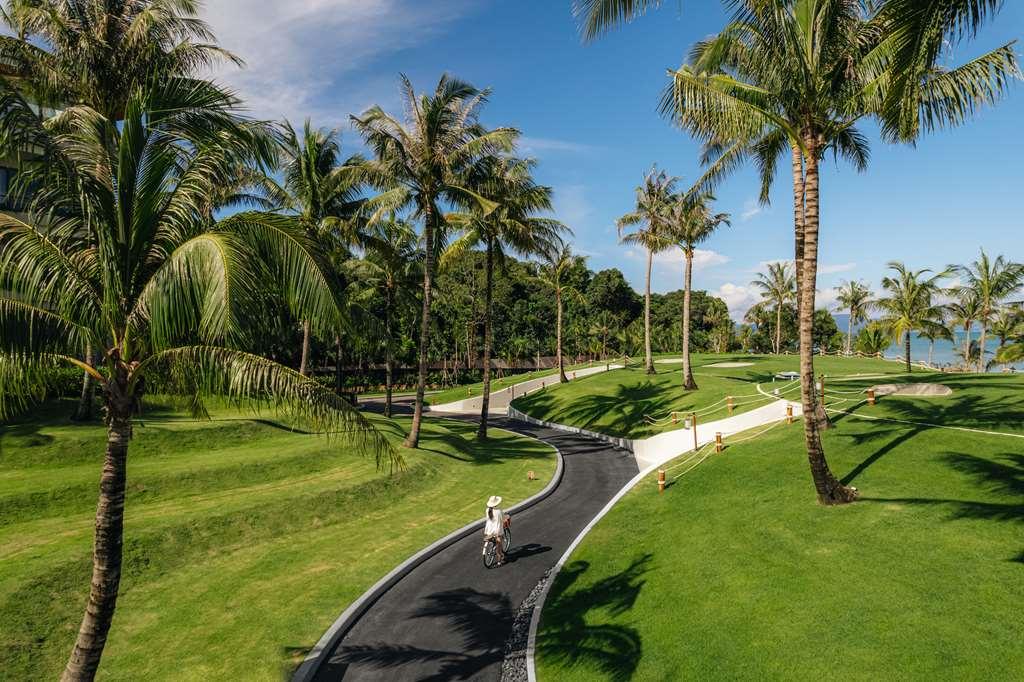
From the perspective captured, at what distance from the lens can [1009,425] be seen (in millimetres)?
16719

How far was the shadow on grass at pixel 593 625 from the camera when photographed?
1020 centimetres

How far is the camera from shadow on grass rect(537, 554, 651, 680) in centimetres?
1020

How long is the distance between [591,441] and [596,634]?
894 inches

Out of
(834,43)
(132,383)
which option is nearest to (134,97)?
(132,383)

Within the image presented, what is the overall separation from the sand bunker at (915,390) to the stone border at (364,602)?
18.6 meters

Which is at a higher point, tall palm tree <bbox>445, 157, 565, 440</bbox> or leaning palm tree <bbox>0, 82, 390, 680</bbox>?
tall palm tree <bbox>445, 157, 565, 440</bbox>

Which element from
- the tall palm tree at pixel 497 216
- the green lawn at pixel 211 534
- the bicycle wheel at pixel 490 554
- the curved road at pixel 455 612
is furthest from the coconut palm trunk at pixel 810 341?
the tall palm tree at pixel 497 216

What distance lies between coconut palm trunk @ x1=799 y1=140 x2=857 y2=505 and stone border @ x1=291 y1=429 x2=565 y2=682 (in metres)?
10.8

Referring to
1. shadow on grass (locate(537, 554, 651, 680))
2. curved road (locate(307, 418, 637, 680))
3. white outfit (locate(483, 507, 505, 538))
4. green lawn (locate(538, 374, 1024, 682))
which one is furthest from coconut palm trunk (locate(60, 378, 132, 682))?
white outfit (locate(483, 507, 505, 538))

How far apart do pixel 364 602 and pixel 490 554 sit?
12.5 feet

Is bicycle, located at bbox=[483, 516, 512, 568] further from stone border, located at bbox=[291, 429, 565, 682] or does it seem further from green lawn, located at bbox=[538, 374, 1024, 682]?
green lawn, located at bbox=[538, 374, 1024, 682]

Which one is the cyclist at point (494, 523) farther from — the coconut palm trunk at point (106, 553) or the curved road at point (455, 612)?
the coconut palm trunk at point (106, 553)

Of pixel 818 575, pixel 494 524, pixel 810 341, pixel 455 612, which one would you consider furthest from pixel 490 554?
pixel 810 341

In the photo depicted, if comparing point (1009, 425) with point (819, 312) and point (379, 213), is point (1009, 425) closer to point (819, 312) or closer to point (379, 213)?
point (379, 213)
